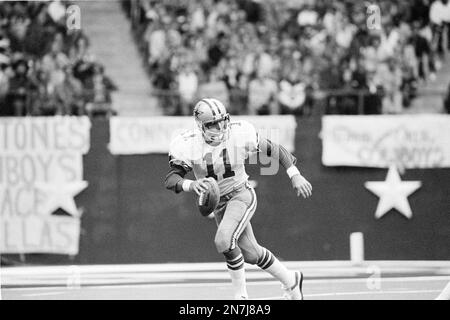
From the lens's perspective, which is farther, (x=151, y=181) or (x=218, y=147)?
(x=151, y=181)

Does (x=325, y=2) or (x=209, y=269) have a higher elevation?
(x=325, y=2)

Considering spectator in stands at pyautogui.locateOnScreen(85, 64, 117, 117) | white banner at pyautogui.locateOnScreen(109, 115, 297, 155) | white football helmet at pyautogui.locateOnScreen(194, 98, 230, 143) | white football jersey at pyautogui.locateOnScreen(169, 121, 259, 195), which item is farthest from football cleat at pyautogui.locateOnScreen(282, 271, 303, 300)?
spectator in stands at pyautogui.locateOnScreen(85, 64, 117, 117)

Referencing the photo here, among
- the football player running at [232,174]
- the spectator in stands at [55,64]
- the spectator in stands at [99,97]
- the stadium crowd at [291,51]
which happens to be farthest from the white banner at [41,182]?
the football player running at [232,174]

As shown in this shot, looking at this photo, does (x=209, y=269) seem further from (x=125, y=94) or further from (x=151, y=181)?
(x=125, y=94)

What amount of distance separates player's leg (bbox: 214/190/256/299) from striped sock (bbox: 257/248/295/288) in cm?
21

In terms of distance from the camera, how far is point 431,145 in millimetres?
14500

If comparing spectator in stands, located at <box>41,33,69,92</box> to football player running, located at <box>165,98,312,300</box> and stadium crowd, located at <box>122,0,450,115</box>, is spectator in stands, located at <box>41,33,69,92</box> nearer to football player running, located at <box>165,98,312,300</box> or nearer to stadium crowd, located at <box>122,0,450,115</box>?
stadium crowd, located at <box>122,0,450,115</box>

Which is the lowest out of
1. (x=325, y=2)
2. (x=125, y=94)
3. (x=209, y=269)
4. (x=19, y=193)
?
(x=209, y=269)

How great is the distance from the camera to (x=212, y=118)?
10.3 m

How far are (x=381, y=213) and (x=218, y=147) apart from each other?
4.45m

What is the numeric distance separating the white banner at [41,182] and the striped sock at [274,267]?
4659mm

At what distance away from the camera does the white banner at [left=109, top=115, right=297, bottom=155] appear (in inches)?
572
